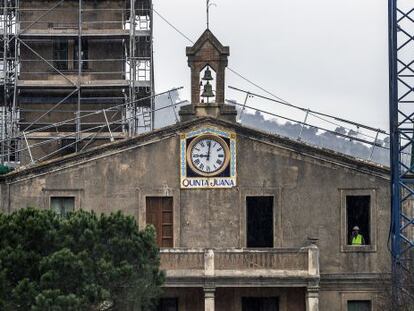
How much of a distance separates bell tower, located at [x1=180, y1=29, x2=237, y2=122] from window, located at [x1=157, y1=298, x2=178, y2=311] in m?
6.48

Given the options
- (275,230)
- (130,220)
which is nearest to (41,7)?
(275,230)

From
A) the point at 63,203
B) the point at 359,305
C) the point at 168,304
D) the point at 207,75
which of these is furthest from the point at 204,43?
the point at 359,305

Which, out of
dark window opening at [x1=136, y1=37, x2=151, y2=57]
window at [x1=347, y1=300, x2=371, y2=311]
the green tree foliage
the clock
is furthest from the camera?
dark window opening at [x1=136, y1=37, x2=151, y2=57]

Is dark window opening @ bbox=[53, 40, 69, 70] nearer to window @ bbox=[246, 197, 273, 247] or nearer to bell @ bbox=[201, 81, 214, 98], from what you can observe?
bell @ bbox=[201, 81, 214, 98]

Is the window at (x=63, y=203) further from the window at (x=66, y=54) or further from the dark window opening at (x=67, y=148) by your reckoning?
the window at (x=66, y=54)

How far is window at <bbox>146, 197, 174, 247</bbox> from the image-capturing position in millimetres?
42125

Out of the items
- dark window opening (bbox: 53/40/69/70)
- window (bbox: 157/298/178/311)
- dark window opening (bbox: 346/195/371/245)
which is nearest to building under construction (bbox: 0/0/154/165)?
dark window opening (bbox: 53/40/69/70)

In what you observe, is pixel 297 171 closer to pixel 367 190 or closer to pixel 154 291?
pixel 367 190

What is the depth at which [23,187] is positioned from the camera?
42.0 meters

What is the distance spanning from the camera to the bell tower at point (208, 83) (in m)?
42.4

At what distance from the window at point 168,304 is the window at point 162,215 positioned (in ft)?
6.50

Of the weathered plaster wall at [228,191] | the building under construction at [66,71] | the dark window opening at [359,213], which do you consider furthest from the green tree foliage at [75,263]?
the building under construction at [66,71]

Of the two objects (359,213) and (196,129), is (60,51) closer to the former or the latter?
(196,129)

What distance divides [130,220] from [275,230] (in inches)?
380
